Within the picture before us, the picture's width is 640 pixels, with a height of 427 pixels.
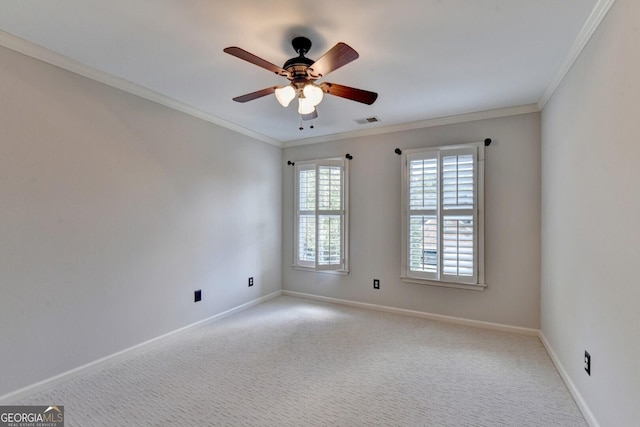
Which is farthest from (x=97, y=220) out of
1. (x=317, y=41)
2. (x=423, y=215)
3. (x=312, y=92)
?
(x=423, y=215)

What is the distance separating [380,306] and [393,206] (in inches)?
53.2

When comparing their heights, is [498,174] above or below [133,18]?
below

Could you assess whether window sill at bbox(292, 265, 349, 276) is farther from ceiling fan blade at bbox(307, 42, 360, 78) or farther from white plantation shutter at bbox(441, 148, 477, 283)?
ceiling fan blade at bbox(307, 42, 360, 78)

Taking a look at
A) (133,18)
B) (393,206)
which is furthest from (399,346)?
(133,18)

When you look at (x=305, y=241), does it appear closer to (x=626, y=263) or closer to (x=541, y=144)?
(x=541, y=144)

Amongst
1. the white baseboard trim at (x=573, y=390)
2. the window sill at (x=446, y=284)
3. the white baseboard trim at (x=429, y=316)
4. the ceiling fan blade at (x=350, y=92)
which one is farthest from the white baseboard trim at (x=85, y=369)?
the white baseboard trim at (x=573, y=390)

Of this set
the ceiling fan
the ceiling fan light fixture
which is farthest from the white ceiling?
the ceiling fan light fixture

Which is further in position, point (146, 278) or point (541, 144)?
point (541, 144)

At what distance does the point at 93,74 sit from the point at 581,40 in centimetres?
359

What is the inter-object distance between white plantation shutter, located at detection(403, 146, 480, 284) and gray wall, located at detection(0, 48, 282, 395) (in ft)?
7.60

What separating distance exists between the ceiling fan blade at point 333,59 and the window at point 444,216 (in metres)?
2.11

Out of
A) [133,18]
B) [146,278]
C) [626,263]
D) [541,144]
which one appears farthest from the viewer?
[541,144]

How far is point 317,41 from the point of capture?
202 cm

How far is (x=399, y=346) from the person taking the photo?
2.88m
